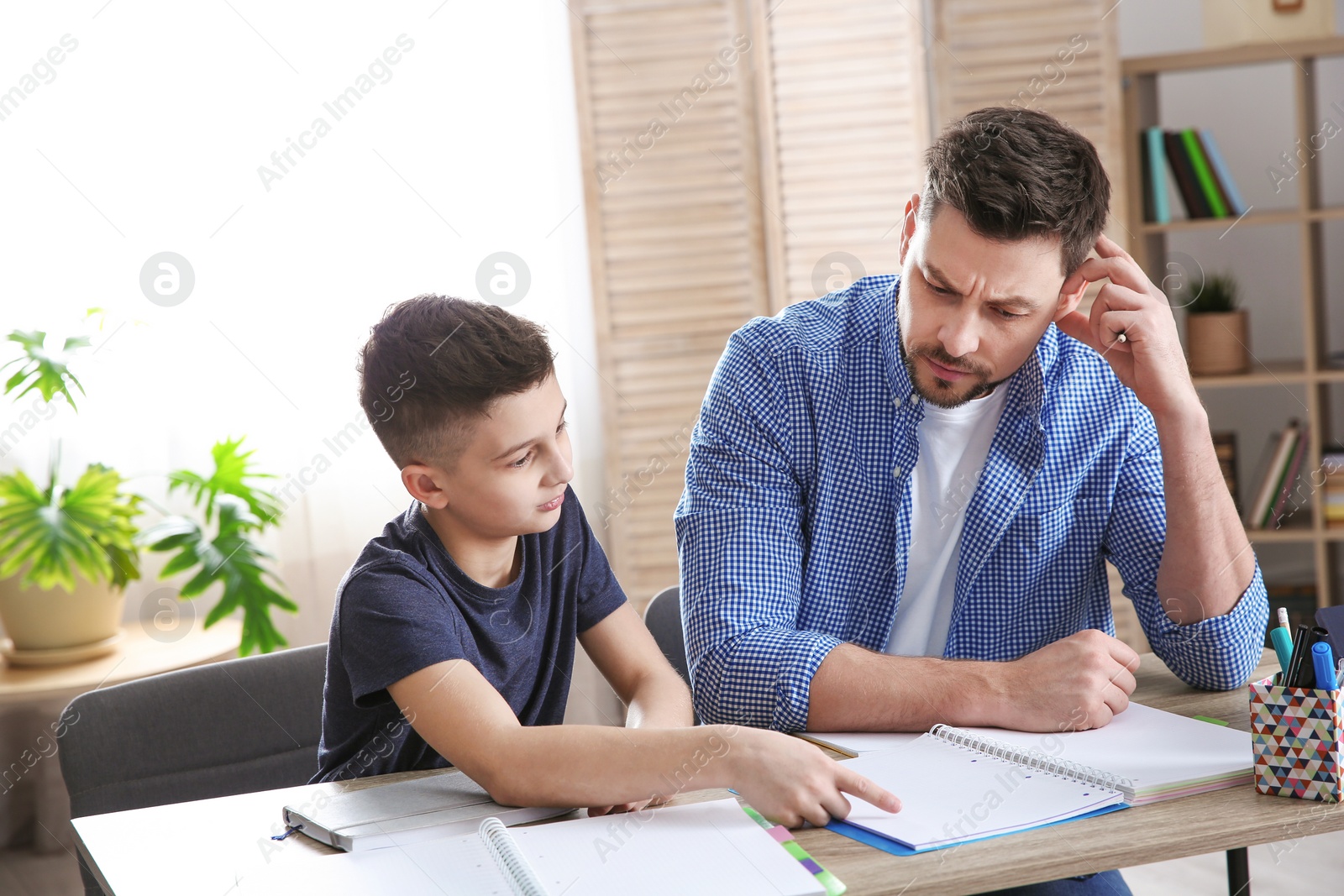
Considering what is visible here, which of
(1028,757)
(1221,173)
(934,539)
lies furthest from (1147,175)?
(1028,757)

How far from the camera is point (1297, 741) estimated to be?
0.92 metres

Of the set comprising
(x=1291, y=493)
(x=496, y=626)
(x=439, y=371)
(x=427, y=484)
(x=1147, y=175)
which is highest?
(x=1147, y=175)

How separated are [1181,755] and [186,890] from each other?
797mm

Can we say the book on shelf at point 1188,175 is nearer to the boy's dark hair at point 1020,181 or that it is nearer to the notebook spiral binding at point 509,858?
the boy's dark hair at point 1020,181

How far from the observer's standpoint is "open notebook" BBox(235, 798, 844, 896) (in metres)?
0.82

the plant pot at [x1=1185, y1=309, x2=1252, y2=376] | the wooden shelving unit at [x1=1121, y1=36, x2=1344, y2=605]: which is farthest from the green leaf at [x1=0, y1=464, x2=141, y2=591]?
the plant pot at [x1=1185, y1=309, x2=1252, y2=376]

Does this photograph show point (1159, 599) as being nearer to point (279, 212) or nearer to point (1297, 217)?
point (1297, 217)

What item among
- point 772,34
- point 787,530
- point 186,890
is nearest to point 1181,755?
point 787,530

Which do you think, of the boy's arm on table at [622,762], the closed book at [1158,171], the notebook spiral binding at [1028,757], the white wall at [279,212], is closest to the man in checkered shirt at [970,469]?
the notebook spiral binding at [1028,757]

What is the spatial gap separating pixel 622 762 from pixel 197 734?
66 cm

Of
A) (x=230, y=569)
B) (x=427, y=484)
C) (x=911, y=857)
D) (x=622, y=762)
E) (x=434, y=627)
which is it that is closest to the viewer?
(x=911, y=857)

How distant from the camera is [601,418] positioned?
304 cm

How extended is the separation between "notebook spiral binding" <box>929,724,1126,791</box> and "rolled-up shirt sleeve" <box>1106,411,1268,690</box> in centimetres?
30

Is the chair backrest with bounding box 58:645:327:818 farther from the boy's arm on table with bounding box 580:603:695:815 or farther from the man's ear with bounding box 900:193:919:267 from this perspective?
the man's ear with bounding box 900:193:919:267
